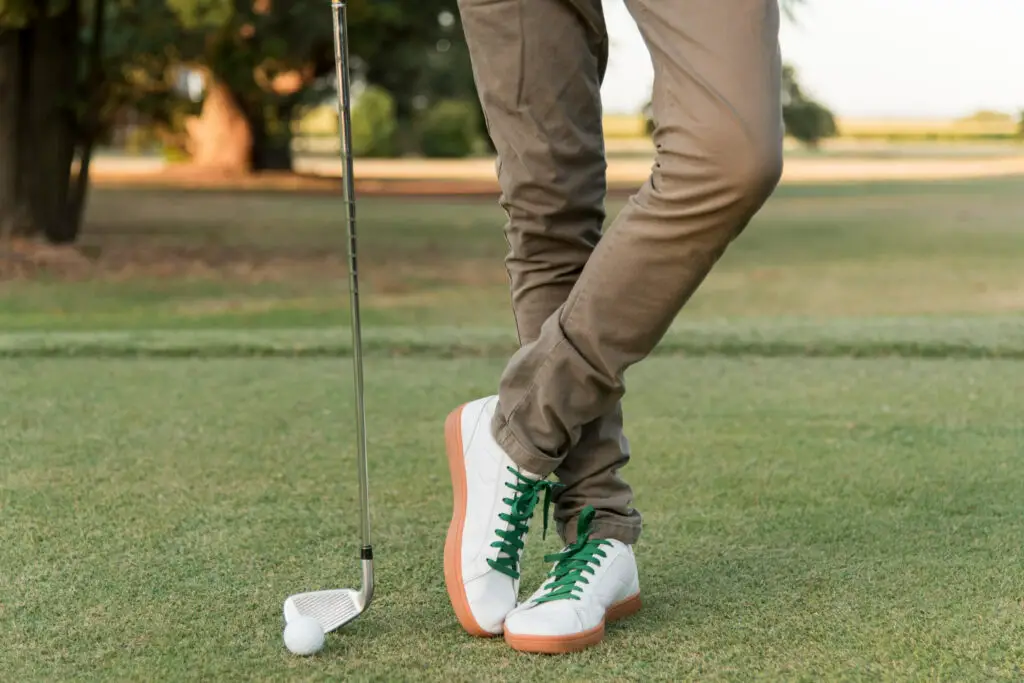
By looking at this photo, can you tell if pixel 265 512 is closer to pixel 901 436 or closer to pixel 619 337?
pixel 619 337

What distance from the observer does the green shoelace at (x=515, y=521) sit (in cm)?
192

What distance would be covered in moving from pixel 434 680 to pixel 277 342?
3.34 meters

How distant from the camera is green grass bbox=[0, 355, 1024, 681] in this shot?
5.74 feet

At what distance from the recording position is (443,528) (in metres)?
2.40

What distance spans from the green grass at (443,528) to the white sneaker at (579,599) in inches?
1.2

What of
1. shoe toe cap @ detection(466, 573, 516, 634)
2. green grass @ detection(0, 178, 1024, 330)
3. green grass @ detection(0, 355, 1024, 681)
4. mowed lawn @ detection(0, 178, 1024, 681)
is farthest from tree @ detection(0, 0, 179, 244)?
shoe toe cap @ detection(466, 573, 516, 634)

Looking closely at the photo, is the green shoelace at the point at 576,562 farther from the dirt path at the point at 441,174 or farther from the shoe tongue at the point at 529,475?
the dirt path at the point at 441,174

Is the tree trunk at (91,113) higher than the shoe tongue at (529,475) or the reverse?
the reverse

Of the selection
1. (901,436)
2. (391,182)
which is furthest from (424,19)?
(901,436)

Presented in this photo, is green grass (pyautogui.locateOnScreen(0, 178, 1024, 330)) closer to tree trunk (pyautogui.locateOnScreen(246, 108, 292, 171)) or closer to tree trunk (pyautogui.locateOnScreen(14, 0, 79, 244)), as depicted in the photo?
tree trunk (pyautogui.locateOnScreen(14, 0, 79, 244))

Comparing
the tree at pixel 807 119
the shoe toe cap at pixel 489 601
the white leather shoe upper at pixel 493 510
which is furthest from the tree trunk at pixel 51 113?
the tree at pixel 807 119

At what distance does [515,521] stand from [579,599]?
0.51ft

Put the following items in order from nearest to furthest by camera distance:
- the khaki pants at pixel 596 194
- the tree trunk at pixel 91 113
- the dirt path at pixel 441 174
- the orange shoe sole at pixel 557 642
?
the khaki pants at pixel 596 194, the orange shoe sole at pixel 557 642, the tree trunk at pixel 91 113, the dirt path at pixel 441 174

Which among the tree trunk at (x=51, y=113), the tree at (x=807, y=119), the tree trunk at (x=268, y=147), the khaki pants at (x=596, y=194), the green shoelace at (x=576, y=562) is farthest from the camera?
the tree at (x=807, y=119)
